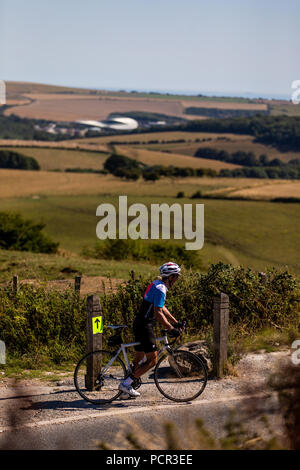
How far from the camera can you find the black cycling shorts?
8.31 metres

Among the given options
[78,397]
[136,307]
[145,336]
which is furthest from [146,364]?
[136,307]

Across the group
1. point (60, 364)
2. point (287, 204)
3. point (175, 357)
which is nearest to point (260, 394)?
point (175, 357)

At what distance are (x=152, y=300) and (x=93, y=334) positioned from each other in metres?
1.12

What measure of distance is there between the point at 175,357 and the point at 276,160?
151363 millimetres

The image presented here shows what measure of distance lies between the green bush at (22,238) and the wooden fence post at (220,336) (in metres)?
32.6

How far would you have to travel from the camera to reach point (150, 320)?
27.3ft

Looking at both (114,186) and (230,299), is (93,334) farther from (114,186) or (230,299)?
(114,186)

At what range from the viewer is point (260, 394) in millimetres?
3424

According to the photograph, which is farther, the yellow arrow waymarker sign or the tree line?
the tree line

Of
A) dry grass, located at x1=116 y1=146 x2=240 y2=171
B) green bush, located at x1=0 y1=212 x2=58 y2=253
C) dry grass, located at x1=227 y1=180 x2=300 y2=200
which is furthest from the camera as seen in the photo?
dry grass, located at x1=116 y1=146 x2=240 y2=171

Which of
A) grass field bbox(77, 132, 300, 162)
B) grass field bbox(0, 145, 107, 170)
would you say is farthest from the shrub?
grass field bbox(77, 132, 300, 162)

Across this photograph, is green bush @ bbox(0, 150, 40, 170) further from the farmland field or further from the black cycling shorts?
the black cycling shorts

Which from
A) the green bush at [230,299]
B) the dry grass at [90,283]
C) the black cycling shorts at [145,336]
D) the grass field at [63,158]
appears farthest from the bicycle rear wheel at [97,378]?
the grass field at [63,158]
